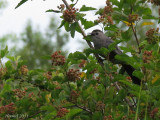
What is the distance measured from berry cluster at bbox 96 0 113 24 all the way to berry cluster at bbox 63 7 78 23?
1.15ft

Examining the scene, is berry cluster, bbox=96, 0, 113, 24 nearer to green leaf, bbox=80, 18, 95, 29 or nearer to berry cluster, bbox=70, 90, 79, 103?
green leaf, bbox=80, 18, 95, 29

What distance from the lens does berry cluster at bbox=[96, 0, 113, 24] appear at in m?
3.14

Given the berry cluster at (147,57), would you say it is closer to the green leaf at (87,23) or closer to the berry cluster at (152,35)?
the berry cluster at (152,35)

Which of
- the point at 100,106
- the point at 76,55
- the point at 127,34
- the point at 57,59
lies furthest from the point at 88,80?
the point at 127,34

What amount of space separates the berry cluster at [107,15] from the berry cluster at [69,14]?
1.15 ft

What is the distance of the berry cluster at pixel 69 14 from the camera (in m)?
2.93

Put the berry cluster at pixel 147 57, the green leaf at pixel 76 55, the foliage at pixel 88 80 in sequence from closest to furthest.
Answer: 1. the berry cluster at pixel 147 57
2. the foliage at pixel 88 80
3. the green leaf at pixel 76 55

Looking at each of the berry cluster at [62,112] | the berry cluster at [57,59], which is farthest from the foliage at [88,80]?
the berry cluster at [62,112]

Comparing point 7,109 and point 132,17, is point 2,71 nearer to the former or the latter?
point 7,109

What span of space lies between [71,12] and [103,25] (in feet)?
1.56

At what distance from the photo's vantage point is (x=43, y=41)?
27547mm

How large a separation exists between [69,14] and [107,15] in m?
0.50

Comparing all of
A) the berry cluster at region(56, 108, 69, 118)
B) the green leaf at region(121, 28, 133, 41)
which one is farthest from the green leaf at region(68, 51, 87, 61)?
the berry cluster at region(56, 108, 69, 118)

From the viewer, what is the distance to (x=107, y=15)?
321 centimetres
